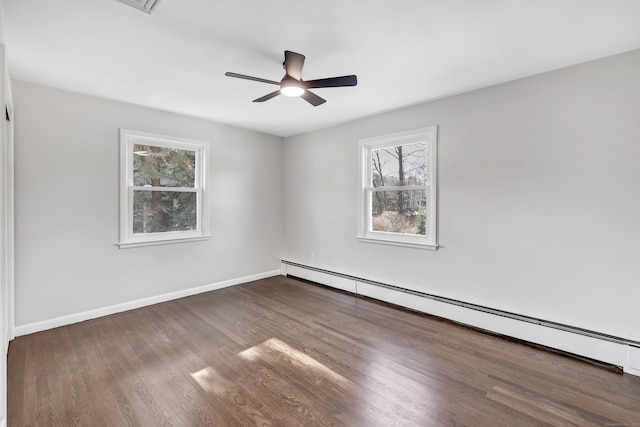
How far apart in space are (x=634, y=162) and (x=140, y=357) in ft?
14.2

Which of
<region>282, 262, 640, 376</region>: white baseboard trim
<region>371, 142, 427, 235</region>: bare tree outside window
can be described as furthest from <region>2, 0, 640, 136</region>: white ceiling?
<region>282, 262, 640, 376</region>: white baseboard trim

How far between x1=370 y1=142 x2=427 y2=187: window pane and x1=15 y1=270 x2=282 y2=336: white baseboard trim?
2.66 m

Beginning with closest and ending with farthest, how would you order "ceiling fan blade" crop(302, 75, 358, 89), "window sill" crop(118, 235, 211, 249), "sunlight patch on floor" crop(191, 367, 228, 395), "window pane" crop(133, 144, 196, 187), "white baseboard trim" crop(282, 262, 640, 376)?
"sunlight patch on floor" crop(191, 367, 228, 395), "ceiling fan blade" crop(302, 75, 358, 89), "white baseboard trim" crop(282, 262, 640, 376), "window sill" crop(118, 235, 211, 249), "window pane" crop(133, 144, 196, 187)

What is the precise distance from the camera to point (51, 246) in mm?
3010

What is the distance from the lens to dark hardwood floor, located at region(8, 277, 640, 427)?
182 cm

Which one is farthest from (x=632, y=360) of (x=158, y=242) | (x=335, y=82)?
(x=158, y=242)

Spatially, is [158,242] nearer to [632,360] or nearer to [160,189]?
[160,189]

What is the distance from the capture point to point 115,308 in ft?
11.2

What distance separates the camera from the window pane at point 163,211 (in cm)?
367

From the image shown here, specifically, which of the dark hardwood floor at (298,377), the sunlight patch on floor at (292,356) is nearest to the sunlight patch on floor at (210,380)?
the dark hardwood floor at (298,377)

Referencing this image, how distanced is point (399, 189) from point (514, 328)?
1911 millimetres

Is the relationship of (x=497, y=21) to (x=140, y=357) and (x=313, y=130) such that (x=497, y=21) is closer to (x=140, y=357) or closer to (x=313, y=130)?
(x=313, y=130)

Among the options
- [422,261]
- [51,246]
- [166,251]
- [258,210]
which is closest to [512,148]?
[422,261]

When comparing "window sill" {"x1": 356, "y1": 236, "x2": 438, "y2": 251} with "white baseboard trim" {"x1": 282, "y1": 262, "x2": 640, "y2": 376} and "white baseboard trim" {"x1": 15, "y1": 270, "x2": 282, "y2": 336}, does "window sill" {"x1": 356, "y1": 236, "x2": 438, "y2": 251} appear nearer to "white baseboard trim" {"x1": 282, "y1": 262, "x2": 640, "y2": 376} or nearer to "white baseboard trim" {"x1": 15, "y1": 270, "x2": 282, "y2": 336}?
"white baseboard trim" {"x1": 282, "y1": 262, "x2": 640, "y2": 376}
